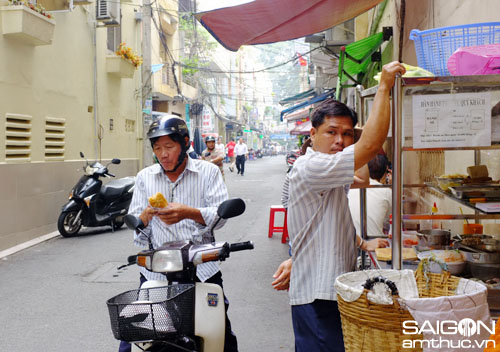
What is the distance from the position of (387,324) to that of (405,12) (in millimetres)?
5858

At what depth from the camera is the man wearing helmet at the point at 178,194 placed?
111 inches

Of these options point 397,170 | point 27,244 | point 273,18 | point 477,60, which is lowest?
point 27,244

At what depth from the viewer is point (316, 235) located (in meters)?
2.15

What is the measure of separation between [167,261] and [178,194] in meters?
0.68

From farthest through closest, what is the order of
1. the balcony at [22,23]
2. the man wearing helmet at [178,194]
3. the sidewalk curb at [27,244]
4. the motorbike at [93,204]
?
the motorbike at [93,204], the balcony at [22,23], the sidewalk curb at [27,244], the man wearing helmet at [178,194]

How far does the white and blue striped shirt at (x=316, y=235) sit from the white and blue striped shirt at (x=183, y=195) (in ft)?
2.76

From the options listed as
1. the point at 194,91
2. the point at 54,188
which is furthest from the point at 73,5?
the point at 194,91

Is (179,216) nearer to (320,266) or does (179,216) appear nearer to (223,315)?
(223,315)

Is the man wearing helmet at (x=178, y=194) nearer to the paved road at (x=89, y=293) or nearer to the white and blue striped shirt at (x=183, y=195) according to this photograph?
the white and blue striped shirt at (x=183, y=195)

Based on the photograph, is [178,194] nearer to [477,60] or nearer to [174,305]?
[174,305]

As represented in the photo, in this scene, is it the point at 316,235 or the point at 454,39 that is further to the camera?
the point at 454,39

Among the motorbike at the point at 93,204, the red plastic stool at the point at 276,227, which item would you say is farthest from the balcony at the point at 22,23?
the red plastic stool at the point at 276,227

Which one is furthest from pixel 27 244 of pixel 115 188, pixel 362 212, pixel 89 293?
pixel 362 212

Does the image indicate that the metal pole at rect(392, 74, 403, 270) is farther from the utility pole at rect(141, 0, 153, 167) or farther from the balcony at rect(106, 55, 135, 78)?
the utility pole at rect(141, 0, 153, 167)
